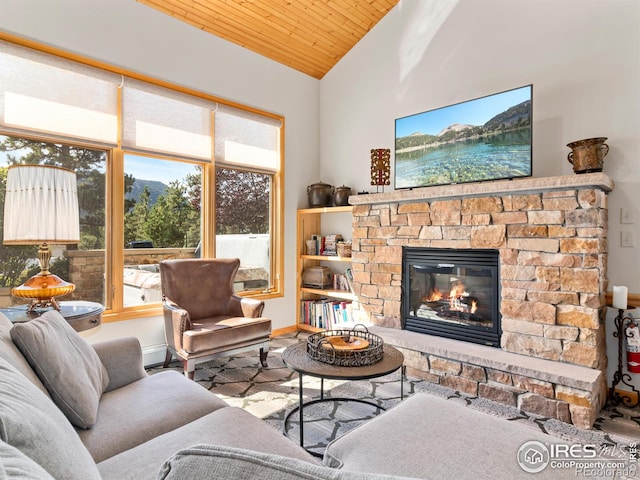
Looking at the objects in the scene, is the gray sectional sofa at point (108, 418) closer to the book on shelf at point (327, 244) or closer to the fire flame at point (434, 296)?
the fire flame at point (434, 296)

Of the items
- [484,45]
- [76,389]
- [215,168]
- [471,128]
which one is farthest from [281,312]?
[484,45]

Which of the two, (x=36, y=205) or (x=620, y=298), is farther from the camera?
(x=620, y=298)

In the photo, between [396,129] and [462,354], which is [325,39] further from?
[462,354]

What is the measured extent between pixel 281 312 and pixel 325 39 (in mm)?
3152

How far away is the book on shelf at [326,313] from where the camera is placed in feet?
13.8

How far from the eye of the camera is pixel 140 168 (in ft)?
11.3

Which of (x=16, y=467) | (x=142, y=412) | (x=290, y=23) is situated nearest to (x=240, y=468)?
(x=16, y=467)

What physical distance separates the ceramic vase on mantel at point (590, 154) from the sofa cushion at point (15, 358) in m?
3.28

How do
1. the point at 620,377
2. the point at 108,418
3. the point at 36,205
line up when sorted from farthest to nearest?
the point at 620,377 → the point at 36,205 → the point at 108,418

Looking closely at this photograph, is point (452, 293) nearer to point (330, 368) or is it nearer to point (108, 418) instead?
point (330, 368)

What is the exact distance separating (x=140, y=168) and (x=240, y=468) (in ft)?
11.2

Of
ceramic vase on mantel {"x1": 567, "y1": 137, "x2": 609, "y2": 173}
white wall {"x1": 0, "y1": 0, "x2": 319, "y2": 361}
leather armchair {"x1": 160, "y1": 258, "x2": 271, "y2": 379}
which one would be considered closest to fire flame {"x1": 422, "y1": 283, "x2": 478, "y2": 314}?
ceramic vase on mantel {"x1": 567, "y1": 137, "x2": 609, "y2": 173}

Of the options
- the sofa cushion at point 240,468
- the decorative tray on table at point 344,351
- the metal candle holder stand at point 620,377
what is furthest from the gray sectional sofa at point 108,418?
the metal candle holder stand at point 620,377

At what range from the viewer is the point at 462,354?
2844 mm
